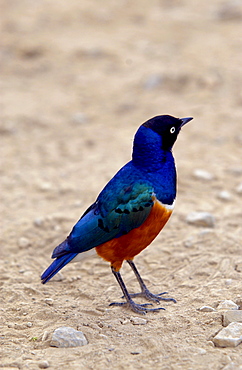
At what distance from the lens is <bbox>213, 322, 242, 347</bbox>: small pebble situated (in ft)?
12.5

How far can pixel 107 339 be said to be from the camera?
4.04m

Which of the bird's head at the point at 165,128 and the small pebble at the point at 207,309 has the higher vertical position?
the bird's head at the point at 165,128

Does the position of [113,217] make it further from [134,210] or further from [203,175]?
[203,175]

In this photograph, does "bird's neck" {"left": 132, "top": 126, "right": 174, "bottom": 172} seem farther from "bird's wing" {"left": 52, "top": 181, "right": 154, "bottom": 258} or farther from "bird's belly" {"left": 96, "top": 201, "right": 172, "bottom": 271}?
"bird's belly" {"left": 96, "top": 201, "right": 172, "bottom": 271}

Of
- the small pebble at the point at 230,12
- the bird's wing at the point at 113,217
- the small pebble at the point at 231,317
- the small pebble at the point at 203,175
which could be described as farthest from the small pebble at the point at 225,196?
the small pebble at the point at 230,12

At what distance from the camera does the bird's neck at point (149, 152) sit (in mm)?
4543

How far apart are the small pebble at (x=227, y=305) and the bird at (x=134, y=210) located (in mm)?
445

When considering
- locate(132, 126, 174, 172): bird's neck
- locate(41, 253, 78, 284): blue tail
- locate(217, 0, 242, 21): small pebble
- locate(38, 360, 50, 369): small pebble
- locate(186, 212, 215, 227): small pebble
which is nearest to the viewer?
locate(38, 360, 50, 369): small pebble

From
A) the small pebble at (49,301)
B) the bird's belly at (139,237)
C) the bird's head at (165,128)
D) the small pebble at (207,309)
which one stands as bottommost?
the small pebble at (49,301)

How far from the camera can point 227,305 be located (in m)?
4.39

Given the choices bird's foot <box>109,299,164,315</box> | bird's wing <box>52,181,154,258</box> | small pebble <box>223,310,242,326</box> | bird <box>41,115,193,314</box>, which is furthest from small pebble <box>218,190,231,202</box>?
small pebble <box>223,310,242,326</box>

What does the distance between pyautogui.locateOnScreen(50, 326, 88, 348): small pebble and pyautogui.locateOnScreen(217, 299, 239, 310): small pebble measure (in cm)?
109

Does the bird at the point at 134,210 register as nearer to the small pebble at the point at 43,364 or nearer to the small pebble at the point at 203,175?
the small pebble at the point at 43,364

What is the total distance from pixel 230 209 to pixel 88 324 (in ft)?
8.54
